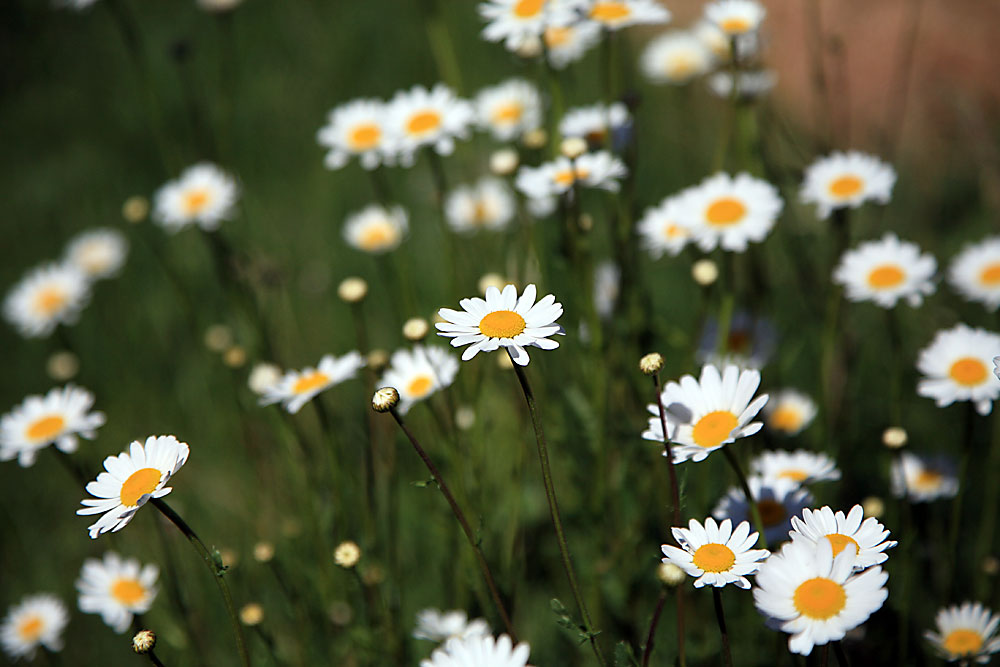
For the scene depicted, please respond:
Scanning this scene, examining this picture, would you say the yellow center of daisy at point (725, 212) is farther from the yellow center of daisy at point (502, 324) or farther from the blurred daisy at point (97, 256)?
the blurred daisy at point (97, 256)

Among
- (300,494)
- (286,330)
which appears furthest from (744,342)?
(286,330)

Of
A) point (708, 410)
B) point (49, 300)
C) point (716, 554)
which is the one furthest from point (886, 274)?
point (49, 300)

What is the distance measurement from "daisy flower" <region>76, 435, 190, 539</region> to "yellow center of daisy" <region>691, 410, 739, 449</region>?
71 cm

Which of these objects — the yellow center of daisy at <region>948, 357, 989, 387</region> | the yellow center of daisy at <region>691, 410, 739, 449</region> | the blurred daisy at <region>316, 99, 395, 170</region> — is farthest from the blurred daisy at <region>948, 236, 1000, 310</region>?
the blurred daisy at <region>316, 99, 395, 170</region>

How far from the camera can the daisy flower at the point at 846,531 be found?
3.34ft

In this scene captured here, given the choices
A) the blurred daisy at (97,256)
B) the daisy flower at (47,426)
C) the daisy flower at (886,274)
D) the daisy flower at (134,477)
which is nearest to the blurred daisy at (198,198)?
the blurred daisy at (97,256)

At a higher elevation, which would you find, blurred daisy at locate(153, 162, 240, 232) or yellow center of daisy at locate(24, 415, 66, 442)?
blurred daisy at locate(153, 162, 240, 232)

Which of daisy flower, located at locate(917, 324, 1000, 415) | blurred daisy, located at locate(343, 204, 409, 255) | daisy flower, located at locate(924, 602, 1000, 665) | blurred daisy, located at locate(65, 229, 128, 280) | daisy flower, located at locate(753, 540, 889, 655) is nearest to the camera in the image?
daisy flower, located at locate(753, 540, 889, 655)

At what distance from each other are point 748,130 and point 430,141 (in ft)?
2.30

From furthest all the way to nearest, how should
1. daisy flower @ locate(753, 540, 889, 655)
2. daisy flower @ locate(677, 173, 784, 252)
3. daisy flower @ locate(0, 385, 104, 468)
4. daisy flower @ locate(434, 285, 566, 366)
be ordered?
1. daisy flower @ locate(677, 173, 784, 252)
2. daisy flower @ locate(0, 385, 104, 468)
3. daisy flower @ locate(434, 285, 566, 366)
4. daisy flower @ locate(753, 540, 889, 655)

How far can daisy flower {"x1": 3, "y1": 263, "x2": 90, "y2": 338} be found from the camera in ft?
7.54

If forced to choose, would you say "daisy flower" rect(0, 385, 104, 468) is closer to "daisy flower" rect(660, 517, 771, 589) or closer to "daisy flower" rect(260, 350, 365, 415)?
"daisy flower" rect(260, 350, 365, 415)

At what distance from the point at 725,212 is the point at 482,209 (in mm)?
879

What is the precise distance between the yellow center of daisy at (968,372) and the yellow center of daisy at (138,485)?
50.5 inches
